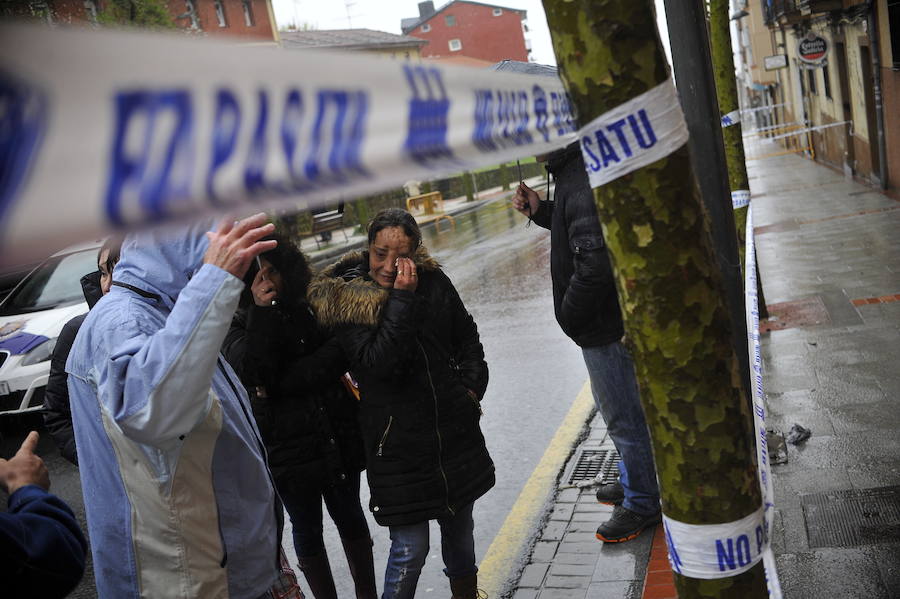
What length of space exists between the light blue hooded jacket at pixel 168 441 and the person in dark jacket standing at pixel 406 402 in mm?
650

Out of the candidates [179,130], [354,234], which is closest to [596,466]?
[179,130]

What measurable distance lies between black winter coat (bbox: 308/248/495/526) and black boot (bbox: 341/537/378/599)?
0.53m

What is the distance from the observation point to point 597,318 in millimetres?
3930

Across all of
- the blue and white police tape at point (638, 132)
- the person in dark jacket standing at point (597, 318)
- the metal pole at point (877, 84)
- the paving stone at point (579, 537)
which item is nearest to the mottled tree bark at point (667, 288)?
the blue and white police tape at point (638, 132)

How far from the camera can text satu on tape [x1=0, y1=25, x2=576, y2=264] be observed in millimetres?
841

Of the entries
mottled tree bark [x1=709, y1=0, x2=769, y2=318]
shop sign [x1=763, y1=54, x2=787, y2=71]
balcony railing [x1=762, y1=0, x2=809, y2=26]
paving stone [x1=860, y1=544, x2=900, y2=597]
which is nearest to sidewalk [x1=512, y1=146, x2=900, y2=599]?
paving stone [x1=860, y1=544, x2=900, y2=597]

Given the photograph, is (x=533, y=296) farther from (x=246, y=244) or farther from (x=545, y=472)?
(x=246, y=244)

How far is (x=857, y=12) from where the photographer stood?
1412 centimetres

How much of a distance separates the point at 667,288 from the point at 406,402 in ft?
5.77

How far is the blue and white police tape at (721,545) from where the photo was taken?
6.12 ft

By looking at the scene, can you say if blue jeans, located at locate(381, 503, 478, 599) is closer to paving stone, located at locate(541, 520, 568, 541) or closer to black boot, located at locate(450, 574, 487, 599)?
black boot, located at locate(450, 574, 487, 599)

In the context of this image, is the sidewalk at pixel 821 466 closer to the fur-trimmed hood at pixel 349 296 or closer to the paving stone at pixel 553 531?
the paving stone at pixel 553 531

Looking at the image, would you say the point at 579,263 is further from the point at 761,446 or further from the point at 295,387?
the point at 761,446

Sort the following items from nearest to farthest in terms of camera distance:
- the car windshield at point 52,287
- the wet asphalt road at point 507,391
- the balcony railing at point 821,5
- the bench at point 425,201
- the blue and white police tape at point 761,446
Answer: the blue and white police tape at point 761,446, the wet asphalt road at point 507,391, the car windshield at point 52,287, the balcony railing at point 821,5, the bench at point 425,201
